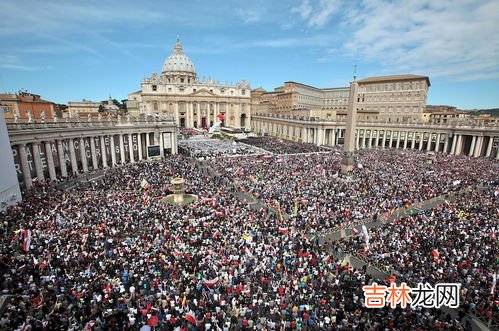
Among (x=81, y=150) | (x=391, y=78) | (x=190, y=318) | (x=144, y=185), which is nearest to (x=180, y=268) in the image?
(x=190, y=318)

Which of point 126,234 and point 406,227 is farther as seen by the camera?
point 406,227

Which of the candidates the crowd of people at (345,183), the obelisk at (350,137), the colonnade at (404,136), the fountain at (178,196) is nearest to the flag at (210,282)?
the crowd of people at (345,183)

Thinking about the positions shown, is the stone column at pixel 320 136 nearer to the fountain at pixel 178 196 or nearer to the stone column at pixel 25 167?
the fountain at pixel 178 196

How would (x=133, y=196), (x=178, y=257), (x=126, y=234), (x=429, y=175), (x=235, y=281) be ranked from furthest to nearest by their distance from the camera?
(x=429, y=175) < (x=133, y=196) < (x=126, y=234) < (x=178, y=257) < (x=235, y=281)

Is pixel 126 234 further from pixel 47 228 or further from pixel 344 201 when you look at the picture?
pixel 344 201

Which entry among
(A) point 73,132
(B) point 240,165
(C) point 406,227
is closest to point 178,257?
(C) point 406,227

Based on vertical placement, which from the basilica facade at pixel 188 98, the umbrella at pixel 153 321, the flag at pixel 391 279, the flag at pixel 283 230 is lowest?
the flag at pixel 391 279

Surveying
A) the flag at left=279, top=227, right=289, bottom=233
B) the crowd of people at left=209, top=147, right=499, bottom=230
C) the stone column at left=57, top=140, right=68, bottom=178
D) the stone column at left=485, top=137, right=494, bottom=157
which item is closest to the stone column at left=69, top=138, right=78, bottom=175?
the stone column at left=57, top=140, right=68, bottom=178

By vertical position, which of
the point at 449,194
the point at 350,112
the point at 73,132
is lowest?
the point at 449,194
